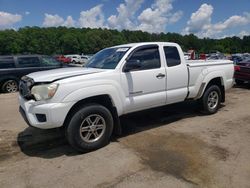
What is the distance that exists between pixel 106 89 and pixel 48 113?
1.06m

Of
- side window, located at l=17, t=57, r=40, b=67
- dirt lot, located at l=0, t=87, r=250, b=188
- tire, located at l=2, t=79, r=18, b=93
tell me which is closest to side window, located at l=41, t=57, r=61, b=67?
side window, located at l=17, t=57, r=40, b=67

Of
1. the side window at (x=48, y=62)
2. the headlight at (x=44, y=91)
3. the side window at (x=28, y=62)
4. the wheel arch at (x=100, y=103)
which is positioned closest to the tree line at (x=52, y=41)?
the side window at (x=48, y=62)

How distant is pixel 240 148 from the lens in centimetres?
425

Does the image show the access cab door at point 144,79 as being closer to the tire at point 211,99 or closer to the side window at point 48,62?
the tire at point 211,99

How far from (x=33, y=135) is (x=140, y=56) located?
2734 millimetres

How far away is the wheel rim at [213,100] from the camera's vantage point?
6402 mm

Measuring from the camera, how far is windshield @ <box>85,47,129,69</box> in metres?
4.80

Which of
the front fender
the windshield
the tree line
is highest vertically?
the tree line

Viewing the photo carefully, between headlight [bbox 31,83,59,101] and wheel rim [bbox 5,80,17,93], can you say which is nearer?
headlight [bbox 31,83,59,101]

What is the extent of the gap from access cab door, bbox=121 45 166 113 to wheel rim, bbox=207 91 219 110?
5.79 feet

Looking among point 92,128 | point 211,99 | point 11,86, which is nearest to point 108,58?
point 92,128

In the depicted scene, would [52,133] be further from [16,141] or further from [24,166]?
[24,166]

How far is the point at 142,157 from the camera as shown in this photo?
3.96 m

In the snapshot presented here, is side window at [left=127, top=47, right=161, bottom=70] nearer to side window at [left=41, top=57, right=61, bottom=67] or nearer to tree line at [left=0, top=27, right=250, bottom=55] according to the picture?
side window at [left=41, top=57, right=61, bottom=67]
